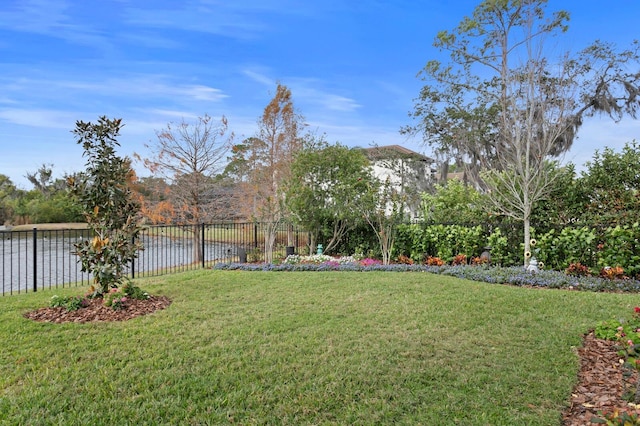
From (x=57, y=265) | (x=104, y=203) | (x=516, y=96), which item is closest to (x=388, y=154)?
(x=516, y=96)

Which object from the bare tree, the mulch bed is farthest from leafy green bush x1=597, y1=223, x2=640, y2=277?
the bare tree

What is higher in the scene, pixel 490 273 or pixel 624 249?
pixel 624 249

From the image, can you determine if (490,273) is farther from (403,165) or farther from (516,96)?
(403,165)

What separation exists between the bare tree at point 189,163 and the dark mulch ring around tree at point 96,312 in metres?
9.38

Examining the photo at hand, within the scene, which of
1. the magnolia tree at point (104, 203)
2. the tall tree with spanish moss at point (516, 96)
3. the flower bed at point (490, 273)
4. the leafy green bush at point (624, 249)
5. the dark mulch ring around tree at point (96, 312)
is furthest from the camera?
the tall tree with spanish moss at point (516, 96)

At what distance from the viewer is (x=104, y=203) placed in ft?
15.7

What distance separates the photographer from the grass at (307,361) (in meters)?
2.31

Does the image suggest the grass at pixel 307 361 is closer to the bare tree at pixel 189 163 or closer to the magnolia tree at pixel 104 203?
the magnolia tree at pixel 104 203

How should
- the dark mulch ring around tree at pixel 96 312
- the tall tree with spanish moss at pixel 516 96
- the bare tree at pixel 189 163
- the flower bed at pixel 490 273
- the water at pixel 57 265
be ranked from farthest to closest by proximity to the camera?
the bare tree at pixel 189 163 → the tall tree with spanish moss at pixel 516 96 → the water at pixel 57 265 → the flower bed at pixel 490 273 → the dark mulch ring around tree at pixel 96 312

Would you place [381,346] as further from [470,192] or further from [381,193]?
[470,192]

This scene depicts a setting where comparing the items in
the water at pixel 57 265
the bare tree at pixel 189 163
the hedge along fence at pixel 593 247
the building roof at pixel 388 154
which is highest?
the building roof at pixel 388 154

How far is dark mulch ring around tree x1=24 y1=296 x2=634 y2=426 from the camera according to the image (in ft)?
7.77

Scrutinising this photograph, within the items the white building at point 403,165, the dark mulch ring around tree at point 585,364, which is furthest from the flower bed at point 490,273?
the white building at point 403,165

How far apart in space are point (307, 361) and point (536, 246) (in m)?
6.24
